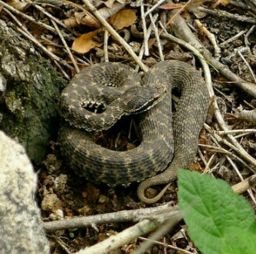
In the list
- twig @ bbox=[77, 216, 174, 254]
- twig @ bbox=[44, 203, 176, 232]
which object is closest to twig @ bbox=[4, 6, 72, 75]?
twig @ bbox=[44, 203, 176, 232]

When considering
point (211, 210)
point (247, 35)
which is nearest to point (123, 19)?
point (247, 35)

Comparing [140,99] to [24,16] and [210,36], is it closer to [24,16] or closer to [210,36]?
[210,36]

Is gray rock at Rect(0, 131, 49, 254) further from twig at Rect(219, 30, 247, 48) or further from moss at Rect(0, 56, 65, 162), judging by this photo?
twig at Rect(219, 30, 247, 48)

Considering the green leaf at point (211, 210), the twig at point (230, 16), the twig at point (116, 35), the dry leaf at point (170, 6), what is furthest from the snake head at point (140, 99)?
the green leaf at point (211, 210)

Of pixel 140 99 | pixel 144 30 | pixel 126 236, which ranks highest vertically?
pixel 126 236

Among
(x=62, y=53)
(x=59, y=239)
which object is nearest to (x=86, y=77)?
(x=62, y=53)

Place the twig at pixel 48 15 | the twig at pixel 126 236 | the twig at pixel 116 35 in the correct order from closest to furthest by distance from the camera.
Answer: the twig at pixel 126 236, the twig at pixel 116 35, the twig at pixel 48 15

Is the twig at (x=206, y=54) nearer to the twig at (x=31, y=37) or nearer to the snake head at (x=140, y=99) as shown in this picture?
the snake head at (x=140, y=99)

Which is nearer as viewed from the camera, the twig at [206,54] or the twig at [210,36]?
the twig at [206,54]
